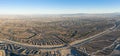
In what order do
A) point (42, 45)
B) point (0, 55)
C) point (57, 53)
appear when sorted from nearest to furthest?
point (0, 55), point (57, 53), point (42, 45)

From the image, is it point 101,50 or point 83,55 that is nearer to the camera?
point 83,55

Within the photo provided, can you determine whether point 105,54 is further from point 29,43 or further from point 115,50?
point 29,43

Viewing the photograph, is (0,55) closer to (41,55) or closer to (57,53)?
(41,55)

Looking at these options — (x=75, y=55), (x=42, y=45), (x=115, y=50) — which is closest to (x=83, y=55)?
(x=75, y=55)

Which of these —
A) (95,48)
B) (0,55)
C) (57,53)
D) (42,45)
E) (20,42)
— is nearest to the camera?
(0,55)

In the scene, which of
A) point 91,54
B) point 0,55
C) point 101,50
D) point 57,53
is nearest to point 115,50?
point 101,50

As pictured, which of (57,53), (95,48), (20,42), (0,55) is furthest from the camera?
(20,42)

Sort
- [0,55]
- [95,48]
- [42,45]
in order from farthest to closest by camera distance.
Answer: [42,45] → [95,48] → [0,55]

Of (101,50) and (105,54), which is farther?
(101,50)
